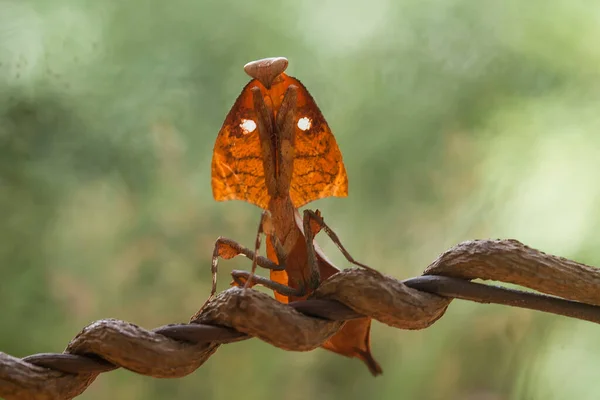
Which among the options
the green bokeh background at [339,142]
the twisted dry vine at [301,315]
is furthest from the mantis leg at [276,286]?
the green bokeh background at [339,142]

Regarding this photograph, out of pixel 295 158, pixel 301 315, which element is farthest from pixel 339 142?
pixel 301 315

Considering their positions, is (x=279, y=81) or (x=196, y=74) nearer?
(x=279, y=81)

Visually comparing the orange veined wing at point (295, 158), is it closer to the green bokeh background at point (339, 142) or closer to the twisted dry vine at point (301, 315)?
the twisted dry vine at point (301, 315)

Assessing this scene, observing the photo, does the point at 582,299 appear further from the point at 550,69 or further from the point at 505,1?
the point at 505,1

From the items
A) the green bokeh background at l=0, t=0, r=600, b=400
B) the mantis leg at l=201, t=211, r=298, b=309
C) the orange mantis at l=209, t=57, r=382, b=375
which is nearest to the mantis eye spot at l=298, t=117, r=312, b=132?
the orange mantis at l=209, t=57, r=382, b=375

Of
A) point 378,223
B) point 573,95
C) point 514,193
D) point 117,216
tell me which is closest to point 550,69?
point 573,95

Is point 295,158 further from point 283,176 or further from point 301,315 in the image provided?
point 301,315
